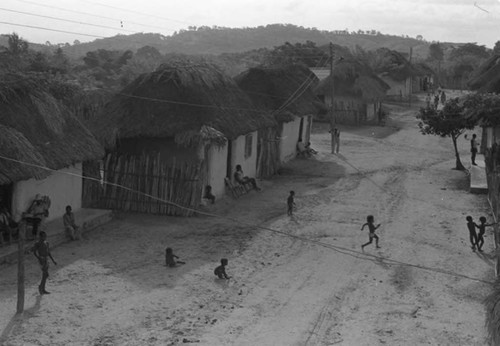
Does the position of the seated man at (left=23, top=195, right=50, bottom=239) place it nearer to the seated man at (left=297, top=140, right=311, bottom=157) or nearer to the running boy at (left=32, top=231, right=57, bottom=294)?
the running boy at (left=32, top=231, right=57, bottom=294)

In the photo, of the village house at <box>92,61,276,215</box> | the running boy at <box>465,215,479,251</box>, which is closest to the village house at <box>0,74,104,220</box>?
the village house at <box>92,61,276,215</box>

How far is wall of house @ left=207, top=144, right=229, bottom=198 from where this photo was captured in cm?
1772

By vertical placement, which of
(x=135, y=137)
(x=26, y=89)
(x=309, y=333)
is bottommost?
(x=309, y=333)

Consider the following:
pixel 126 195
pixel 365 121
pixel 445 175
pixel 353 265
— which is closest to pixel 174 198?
pixel 126 195

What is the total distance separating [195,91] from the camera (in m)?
18.2

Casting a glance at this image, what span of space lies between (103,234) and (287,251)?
424cm

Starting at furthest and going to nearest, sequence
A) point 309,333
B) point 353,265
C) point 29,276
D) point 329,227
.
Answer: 1. point 329,227
2. point 353,265
3. point 29,276
4. point 309,333

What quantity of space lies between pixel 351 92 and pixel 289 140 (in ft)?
42.6

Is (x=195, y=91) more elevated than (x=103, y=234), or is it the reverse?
(x=195, y=91)

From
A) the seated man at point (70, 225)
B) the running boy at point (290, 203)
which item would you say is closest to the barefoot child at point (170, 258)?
the seated man at point (70, 225)

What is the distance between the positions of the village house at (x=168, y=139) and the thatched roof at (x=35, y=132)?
1.56m

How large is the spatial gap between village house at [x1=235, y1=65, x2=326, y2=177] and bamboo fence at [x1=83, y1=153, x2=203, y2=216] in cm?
604

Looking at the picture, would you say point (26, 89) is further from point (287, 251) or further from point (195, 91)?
point (287, 251)

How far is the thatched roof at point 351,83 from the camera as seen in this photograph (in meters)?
37.9
